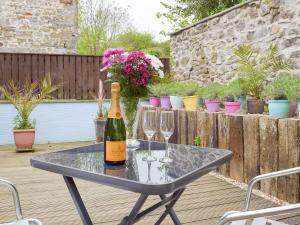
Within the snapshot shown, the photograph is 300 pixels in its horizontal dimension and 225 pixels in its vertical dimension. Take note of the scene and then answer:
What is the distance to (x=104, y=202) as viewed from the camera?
136 inches

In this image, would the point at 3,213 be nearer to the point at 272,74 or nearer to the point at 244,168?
the point at 244,168

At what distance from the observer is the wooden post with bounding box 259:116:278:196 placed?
344 cm

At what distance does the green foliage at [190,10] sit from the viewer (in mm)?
8570

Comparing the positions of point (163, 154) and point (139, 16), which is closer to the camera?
point (163, 154)

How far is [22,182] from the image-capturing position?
4.30 meters

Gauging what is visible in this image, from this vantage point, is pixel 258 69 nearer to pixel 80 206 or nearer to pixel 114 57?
pixel 114 57

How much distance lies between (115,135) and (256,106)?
93.3 inches

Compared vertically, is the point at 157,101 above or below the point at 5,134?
above

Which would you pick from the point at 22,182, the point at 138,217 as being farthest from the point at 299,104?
the point at 22,182

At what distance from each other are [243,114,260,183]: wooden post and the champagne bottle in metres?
2.05

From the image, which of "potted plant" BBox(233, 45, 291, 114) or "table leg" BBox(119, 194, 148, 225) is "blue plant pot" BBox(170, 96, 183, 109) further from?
"table leg" BBox(119, 194, 148, 225)

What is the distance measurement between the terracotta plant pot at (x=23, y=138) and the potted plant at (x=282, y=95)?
4456 millimetres

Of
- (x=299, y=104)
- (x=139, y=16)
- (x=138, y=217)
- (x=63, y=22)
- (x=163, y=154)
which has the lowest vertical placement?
(x=138, y=217)

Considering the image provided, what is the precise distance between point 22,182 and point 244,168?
2.45m
